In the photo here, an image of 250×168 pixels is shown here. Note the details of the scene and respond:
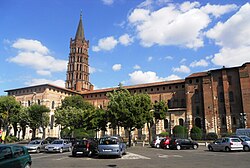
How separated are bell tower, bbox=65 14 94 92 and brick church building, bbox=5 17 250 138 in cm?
2274

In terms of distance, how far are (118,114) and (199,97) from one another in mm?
27009

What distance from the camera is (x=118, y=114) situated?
35938 mm

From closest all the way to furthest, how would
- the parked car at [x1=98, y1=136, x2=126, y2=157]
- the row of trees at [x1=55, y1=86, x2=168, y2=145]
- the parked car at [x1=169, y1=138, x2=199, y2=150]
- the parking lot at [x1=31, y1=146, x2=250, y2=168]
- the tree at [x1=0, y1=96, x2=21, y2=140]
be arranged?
the parking lot at [x1=31, y1=146, x2=250, y2=168] < the parked car at [x1=98, y1=136, x2=126, y2=157] < the parked car at [x1=169, y1=138, x2=199, y2=150] < the row of trees at [x1=55, y1=86, x2=168, y2=145] < the tree at [x1=0, y1=96, x2=21, y2=140]

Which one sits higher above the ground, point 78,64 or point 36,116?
point 78,64

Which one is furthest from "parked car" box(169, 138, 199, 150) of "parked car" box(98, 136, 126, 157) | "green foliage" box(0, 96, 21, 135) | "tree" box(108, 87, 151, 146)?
"green foliage" box(0, 96, 21, 135)

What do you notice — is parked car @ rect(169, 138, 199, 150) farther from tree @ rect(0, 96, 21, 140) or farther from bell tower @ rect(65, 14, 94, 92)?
bell tower @ rect(65, 14, 94, 92)

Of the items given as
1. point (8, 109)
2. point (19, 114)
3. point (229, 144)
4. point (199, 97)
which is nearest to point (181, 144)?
point (229, 144)

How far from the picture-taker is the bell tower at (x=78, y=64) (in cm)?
9631

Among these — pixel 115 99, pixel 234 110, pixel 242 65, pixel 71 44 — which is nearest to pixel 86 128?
pixel 115 99

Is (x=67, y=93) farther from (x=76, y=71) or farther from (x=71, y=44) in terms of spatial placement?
(x=71, y=44)

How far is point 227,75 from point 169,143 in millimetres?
30086

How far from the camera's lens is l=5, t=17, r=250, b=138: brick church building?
49125 mm

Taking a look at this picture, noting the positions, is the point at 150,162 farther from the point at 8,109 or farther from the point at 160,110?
the point at 8,109

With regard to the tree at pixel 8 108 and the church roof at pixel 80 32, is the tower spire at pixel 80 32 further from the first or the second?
the tree at pixel 8 108
